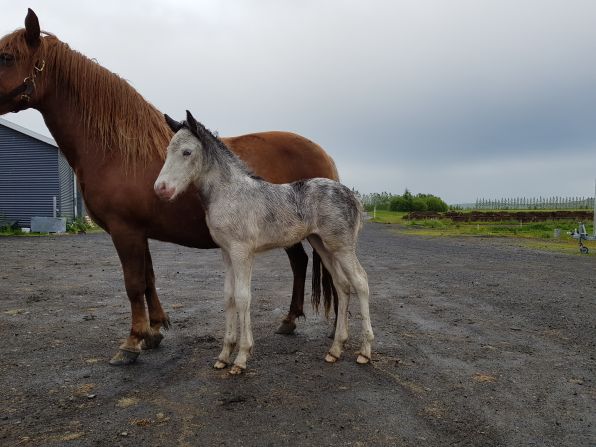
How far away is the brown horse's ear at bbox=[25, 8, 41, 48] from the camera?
13.5 feet

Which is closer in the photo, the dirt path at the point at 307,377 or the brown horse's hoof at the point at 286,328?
the dirt path at the point at 307,377

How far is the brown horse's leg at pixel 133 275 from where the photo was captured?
435 cm

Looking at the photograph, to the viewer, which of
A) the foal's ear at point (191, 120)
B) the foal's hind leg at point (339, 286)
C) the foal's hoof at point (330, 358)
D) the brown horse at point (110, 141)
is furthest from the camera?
the foal's hind leg at point (339, 286)

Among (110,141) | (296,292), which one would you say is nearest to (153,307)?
(296,292)

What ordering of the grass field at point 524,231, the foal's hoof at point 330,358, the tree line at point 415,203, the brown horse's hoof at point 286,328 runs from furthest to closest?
1. the tree line at point 415,203
2. the grass field at point 524,231
3. the brown horse's hoof at point 286,328
4. the foal's hoof at point 330,358

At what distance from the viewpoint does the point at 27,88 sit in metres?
4.28

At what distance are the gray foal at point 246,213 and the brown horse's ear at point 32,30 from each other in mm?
1541

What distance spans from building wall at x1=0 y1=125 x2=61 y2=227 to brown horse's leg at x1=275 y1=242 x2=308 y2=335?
22.1 meters

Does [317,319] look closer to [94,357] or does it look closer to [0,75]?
[94,357]

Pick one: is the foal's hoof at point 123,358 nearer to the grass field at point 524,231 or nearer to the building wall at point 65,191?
the grass field at point 524,231

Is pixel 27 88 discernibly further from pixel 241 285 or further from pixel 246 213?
pixel 241 285

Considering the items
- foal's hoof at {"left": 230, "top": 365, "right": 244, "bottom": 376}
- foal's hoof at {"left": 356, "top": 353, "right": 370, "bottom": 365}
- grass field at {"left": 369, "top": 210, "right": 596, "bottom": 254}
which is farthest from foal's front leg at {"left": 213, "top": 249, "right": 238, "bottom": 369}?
grass field at {"left": 369, "top": 210, "right": 596, "bottom": 254}

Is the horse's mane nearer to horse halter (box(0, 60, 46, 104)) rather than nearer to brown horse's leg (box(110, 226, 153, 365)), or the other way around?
horse halter (box(0, 60, 46, 104))

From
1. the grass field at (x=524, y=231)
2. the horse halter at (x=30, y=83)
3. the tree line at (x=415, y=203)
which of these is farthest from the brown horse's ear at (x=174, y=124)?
the tree line at (x=415, y=203)
